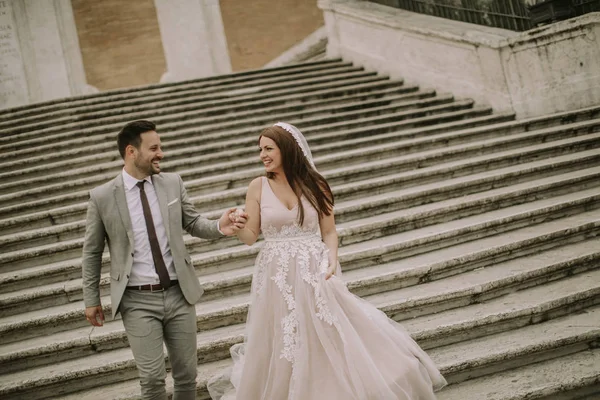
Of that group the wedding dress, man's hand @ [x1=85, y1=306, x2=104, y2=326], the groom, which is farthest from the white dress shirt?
the wedding dress

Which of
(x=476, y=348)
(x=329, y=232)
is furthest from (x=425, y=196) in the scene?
(x=329, y=232)

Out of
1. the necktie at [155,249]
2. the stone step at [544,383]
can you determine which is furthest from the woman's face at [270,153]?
the stone step at [544,383]

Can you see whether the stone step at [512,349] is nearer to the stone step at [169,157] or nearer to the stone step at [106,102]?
the stone step at [169,157]

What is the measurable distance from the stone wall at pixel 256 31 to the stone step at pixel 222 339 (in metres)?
11.0

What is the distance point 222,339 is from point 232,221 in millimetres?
1320

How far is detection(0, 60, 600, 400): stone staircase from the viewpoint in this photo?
3727mm

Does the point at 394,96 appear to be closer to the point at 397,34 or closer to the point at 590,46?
the point at 397,34

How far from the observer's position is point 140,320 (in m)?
2.73

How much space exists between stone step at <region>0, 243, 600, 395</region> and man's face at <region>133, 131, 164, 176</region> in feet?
5.03

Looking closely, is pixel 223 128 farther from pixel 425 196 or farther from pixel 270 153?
pixel 270 153

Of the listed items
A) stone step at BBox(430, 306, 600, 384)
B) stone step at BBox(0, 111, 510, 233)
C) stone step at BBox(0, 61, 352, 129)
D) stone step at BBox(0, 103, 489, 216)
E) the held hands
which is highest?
stone step at BBox(0, 61, 352, 129)

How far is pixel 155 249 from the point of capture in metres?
2.81

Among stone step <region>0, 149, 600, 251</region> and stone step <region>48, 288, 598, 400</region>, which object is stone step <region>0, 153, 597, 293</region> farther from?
stone step <region>48, 288, 598, 400</region>

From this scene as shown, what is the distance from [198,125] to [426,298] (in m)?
4.80
